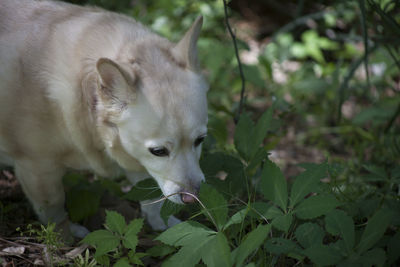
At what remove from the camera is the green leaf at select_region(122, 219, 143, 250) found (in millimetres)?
1951

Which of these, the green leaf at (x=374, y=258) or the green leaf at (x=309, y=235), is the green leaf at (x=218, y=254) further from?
the green leaf at (x=374, y=258)

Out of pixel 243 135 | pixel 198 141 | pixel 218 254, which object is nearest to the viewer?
pixel 218 254

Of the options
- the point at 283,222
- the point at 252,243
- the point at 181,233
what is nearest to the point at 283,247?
the point at 283,222

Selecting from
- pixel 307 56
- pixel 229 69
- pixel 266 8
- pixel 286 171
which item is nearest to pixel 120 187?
pixel 286 171

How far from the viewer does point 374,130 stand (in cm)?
419

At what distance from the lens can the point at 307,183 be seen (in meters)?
2.02

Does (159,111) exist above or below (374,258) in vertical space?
above

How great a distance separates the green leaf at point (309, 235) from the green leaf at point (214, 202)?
0.37m

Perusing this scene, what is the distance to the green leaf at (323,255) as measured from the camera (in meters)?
1.75

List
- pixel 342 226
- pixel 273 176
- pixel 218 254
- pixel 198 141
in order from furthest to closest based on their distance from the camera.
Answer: pixel 198 141 < pixel 273 176 < pixel 342 226 < pixel 218 254

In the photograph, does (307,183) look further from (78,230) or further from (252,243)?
(78,230)

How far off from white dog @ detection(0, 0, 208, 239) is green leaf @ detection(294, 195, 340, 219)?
611mm

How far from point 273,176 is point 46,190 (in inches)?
56.6

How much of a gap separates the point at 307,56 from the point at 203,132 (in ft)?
13.3
